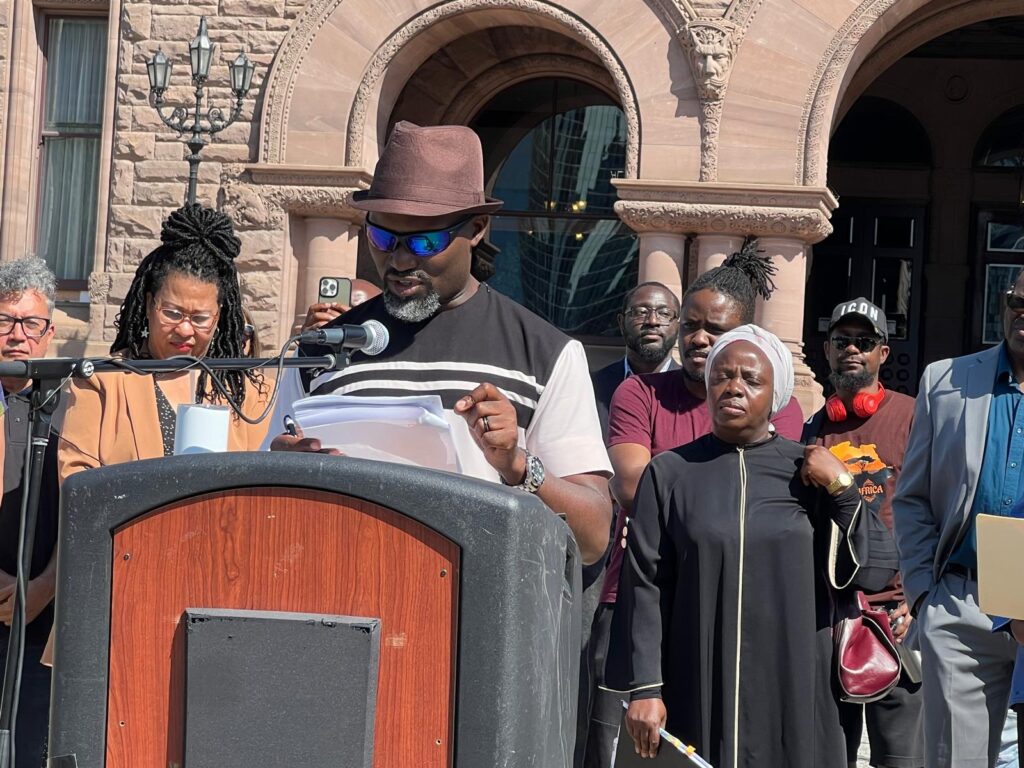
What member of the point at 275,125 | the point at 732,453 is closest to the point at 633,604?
the point at 732,453

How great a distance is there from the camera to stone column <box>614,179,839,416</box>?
1192 cm

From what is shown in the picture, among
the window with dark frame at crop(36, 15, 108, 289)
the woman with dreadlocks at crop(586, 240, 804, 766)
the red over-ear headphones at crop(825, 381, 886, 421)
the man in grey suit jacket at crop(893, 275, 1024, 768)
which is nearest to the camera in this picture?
the man in grey suit jacket at crop(893, 275, 1024, 768)

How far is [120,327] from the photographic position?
A: 14.4ft

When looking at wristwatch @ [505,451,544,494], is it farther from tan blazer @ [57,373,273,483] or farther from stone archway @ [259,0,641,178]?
stone archway @ [259,0,641,178]

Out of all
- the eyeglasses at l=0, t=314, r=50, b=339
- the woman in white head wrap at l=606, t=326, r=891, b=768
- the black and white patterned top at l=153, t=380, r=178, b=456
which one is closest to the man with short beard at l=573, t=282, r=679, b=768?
the woman in white head wrap at l=606, t=326, r=891, b=768

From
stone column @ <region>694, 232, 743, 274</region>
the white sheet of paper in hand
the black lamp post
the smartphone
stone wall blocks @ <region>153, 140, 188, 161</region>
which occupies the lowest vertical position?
the white sheet of paper in hand

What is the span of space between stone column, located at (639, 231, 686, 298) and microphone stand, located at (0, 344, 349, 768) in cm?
919

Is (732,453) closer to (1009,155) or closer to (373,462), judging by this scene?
(373,462)

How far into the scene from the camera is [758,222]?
1198 cm

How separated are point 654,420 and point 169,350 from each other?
2257mm

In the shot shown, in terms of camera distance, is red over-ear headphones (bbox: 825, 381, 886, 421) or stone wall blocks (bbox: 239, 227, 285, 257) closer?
red over-ear headphones (bbox: 825, 381, 886, 421)

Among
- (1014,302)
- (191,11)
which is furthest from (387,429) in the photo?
(191,11)

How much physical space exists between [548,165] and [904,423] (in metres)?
9.26

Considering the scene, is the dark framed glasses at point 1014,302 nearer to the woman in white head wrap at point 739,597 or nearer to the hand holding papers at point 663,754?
the woman in white head wrap at point 739,597
